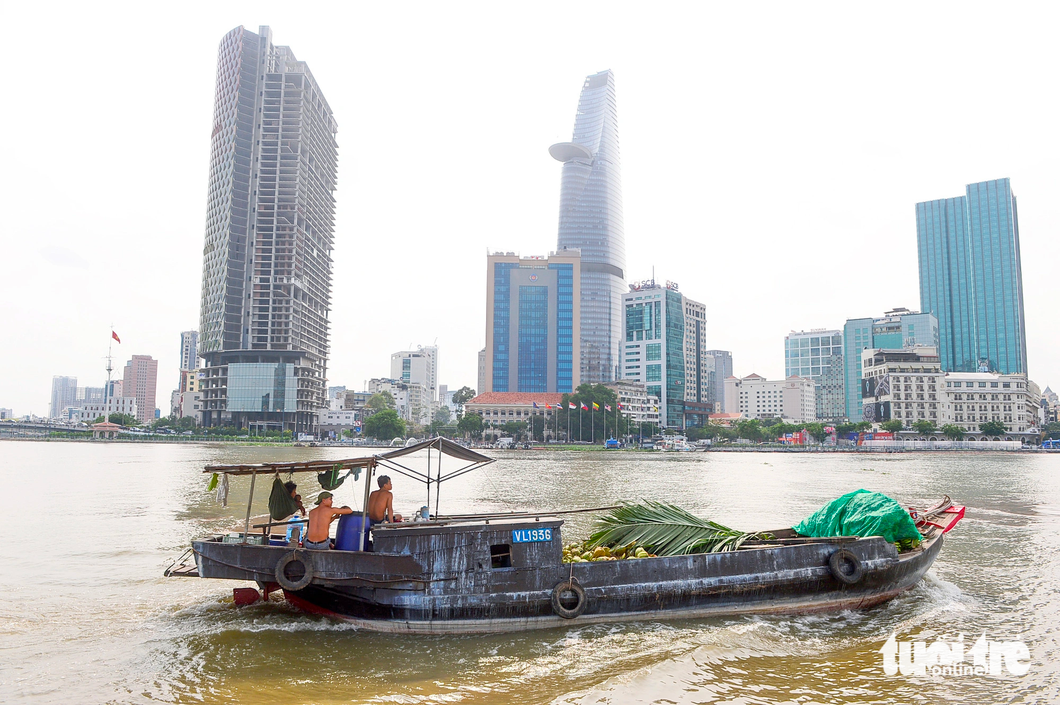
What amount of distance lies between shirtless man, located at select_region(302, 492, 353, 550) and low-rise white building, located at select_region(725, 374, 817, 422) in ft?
609

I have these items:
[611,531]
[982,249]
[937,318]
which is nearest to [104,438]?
[611,531]

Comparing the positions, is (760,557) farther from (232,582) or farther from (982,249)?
(982,249)

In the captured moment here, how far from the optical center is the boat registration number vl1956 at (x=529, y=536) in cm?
948

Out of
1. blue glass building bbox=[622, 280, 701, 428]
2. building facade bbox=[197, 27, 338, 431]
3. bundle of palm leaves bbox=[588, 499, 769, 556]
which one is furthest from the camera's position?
blue glass building bbox=[622, 280, 701, 428]

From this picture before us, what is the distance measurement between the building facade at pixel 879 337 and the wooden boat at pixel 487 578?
5927 inches

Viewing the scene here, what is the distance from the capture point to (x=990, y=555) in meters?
15.6

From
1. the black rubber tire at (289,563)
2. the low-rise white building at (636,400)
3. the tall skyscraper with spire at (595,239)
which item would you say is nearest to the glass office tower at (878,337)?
the low-rise white building at (636,400)

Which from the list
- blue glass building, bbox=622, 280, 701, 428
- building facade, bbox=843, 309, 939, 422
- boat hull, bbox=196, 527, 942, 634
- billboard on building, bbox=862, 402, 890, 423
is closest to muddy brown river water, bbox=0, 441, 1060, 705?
boat hull, bbox=196, 527, 942, 634

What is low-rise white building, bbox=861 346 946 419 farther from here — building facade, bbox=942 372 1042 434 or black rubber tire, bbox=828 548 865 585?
black rubber tire, bbox=828 548 865 585

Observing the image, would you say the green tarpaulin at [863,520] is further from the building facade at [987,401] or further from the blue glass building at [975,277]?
the blue glass building at [975,277]

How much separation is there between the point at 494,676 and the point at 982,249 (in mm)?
199521

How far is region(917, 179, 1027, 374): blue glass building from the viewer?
162 meters

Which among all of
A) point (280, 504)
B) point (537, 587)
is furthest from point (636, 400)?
A: point (537, 587)

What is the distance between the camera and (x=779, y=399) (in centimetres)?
19138
